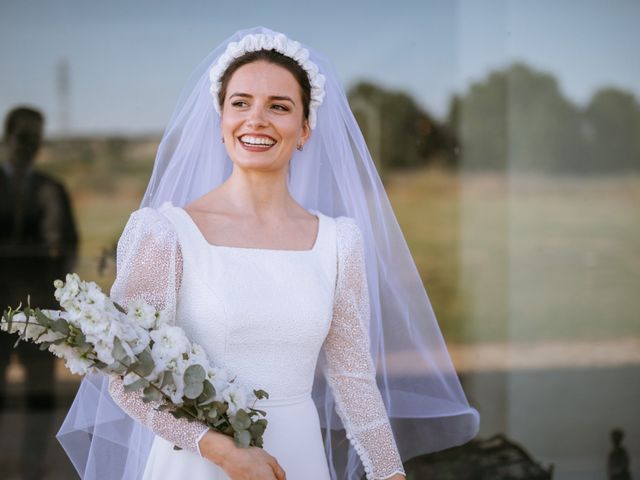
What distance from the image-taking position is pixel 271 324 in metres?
2.00

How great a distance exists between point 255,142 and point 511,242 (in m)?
3.46

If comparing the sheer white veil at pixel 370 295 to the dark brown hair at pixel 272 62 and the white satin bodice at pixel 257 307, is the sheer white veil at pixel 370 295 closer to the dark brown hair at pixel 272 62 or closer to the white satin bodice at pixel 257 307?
the dark brown hair at pixel 272 62

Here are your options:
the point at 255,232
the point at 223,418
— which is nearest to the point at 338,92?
the point at 255,232

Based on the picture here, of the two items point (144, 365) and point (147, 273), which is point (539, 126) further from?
point (144, 365)

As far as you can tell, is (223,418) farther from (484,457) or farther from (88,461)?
(484,457)

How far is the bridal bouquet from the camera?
65.4 inches

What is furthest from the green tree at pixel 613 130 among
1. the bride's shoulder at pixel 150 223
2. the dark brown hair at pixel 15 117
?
the bride's shoulder at pixel 150 223

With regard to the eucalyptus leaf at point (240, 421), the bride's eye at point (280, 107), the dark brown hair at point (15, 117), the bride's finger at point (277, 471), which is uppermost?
A: the dark brown hair at point (15, 117)

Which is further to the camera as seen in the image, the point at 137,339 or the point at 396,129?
the point at 396,129

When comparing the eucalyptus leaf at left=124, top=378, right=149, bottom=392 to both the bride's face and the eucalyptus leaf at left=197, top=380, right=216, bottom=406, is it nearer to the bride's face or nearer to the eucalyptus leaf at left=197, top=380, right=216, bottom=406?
the eucalyptus leaf at left=197, top=380, right=216, bottom=406

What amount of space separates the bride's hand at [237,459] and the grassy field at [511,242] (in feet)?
10.9

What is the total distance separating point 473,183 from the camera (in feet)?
17.4

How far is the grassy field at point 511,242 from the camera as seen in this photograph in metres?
4.98

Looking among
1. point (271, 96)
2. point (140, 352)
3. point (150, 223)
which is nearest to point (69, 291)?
point (140, 352)
